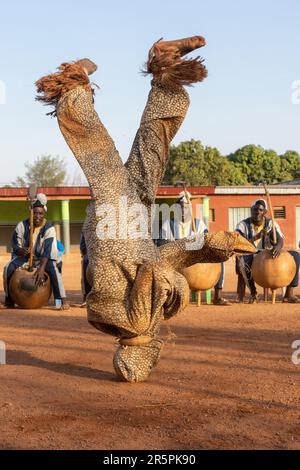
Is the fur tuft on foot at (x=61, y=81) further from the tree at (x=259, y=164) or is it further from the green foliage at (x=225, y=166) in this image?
the tree at (x=259, y=164)

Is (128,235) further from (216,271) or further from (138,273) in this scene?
(216,271)

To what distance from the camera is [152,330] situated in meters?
5.94

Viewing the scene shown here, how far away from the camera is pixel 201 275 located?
36.7ft

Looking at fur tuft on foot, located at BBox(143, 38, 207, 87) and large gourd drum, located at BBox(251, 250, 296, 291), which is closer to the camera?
fur tuft on foot, located at BBox(143, 38, 207, 87)

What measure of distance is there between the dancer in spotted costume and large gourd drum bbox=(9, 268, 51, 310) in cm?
600

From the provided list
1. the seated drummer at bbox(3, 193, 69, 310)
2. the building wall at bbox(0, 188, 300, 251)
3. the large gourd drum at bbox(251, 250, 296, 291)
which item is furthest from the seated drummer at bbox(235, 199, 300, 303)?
the building wall at bbox(0, 188, 300, 251)

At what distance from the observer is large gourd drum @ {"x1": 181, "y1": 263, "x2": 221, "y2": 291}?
1112 centimetres

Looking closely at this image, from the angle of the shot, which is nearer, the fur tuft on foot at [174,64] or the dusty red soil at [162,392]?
the dusty red soil at [162,392]

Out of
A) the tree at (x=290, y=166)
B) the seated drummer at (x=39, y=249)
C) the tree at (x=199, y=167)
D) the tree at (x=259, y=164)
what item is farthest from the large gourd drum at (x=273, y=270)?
the tree at (x=290, y=166)

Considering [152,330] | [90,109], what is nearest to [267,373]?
[152,330]

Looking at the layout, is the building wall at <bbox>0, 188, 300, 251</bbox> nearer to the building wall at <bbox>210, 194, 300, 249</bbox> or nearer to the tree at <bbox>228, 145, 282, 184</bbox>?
the building wall at <bbox>210, 194, 300, 249</bbox>

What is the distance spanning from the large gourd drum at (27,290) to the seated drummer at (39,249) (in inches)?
5.4

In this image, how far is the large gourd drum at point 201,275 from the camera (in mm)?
11125
